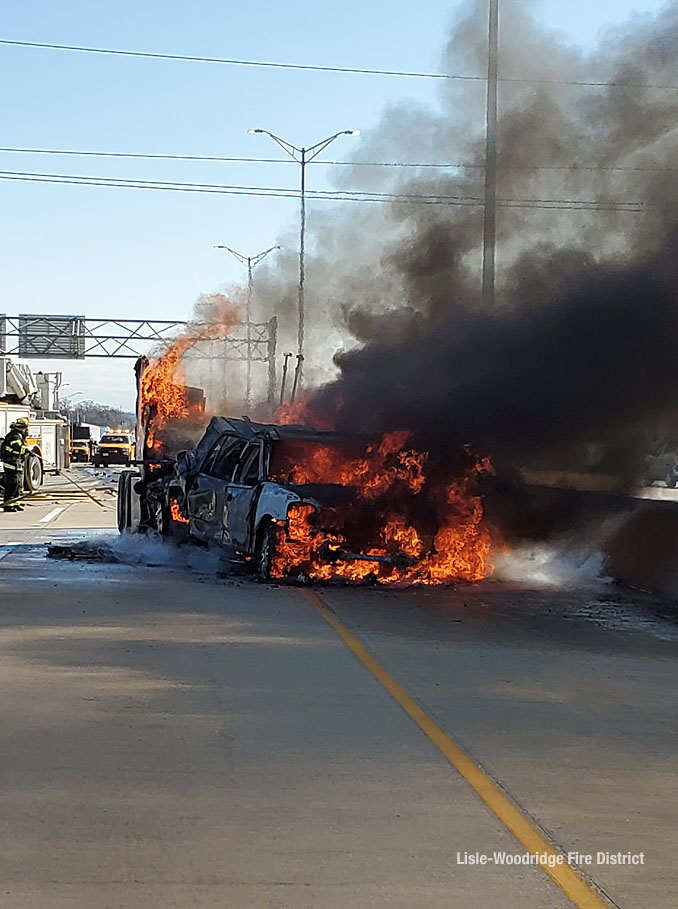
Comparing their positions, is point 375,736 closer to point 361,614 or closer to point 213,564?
point 361,614

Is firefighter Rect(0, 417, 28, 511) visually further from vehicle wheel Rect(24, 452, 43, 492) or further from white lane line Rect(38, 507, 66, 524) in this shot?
vehicle wheel Rect(24, 452, 43, 492)

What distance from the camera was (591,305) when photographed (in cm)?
1523

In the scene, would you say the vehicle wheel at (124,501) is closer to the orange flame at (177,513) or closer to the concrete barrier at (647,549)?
A: the orange flame at (177,513)

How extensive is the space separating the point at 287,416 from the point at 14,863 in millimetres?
14547

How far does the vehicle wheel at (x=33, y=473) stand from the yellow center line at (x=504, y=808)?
28338 mm

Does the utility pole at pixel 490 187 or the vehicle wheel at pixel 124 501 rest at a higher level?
the utility pole at pixel 490 187

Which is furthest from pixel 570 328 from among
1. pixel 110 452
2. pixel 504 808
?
pixel 110 452

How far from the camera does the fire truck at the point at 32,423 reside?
38438mm

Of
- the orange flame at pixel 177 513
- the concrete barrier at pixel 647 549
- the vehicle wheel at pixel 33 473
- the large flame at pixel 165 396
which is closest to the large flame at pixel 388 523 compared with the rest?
the concrete barrier at pixel 647 549

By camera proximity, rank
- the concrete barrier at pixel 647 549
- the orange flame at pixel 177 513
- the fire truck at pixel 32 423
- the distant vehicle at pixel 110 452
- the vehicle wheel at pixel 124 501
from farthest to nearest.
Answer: the distant vehicle at pixel 110 452 < the fire truck at pixel 32 423 < the vehicle wheel at pixel 124 501 < the orange flame at pixel 177 513 < the concrete barrier at pixel 647 549

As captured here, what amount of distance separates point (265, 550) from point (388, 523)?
1416 mm

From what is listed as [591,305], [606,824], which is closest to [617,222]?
[591,305]

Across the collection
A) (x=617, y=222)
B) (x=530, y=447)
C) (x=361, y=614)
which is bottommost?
(x=361, y=614)

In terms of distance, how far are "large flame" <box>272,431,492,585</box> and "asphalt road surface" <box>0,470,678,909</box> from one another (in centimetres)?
175
